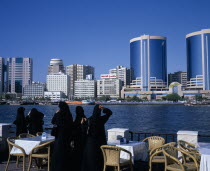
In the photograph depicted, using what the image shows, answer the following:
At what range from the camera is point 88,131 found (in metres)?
6.02

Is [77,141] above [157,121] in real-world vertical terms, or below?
above

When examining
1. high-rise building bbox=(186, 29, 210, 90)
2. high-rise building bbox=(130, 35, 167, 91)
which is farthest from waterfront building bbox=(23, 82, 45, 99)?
high-rise building bbox=(186, 29, 210, 90)

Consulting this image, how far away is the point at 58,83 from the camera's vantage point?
191 metres

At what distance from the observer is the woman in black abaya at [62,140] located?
581 centimetres

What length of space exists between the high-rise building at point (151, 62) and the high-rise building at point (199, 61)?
17918 millimetres

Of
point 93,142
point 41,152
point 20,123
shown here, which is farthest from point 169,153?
point 20,123

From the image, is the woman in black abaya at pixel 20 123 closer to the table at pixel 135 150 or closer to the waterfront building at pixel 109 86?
the table at pixel 135 150

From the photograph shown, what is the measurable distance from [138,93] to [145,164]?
16066 centimetres

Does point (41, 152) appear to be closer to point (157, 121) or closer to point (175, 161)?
point (175, 161)

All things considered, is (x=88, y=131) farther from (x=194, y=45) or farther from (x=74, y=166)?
(x=194, y=45)

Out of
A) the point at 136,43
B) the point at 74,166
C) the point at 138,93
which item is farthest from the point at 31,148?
the point at 136,43

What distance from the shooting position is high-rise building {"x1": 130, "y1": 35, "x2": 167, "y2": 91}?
559 feet

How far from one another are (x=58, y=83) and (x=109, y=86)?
39708 mm

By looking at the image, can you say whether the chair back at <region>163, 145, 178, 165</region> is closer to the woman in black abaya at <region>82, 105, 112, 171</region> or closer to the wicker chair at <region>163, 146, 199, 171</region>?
the wicker chair at <region>163, 146, 199, 171</region>
